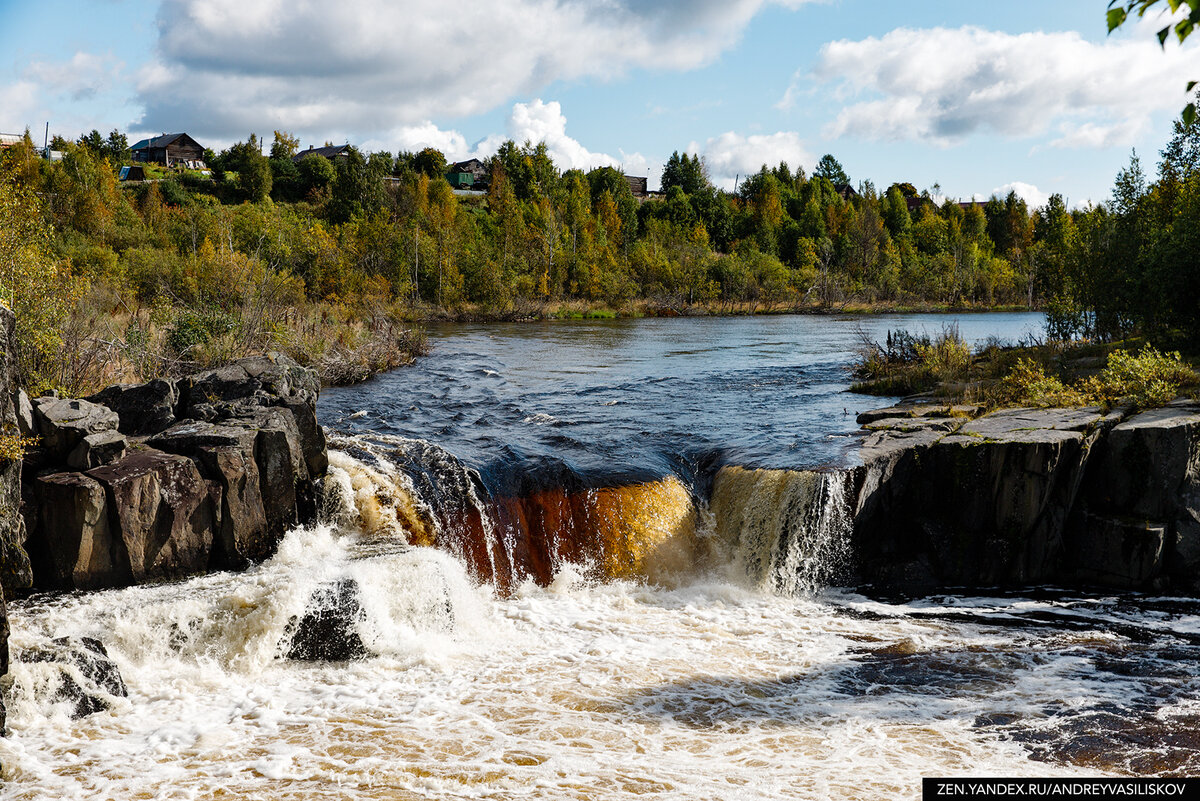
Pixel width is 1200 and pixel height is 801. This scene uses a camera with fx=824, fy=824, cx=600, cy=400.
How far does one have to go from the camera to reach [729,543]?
1081cm

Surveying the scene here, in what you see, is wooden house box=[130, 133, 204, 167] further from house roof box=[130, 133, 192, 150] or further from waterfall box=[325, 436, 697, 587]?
waterfall box=[325, 436, 697, 587]

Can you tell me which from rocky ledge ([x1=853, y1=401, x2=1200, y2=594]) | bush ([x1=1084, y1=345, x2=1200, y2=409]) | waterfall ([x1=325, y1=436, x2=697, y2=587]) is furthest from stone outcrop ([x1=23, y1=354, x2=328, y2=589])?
bush ([x1=1084, y1=345, x2=1200, y2=409])

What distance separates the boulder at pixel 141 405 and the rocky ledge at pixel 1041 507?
8944 millimetres

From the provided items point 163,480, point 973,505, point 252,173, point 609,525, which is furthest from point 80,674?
point 252,173

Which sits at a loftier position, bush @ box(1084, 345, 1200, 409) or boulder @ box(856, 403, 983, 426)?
bush @ box(1084, 345, 1200, 409)

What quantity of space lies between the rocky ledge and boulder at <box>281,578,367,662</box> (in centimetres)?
628

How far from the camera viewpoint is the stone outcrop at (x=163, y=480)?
8336 mm

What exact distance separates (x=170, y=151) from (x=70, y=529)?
3659 inches

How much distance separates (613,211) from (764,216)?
60.3ft

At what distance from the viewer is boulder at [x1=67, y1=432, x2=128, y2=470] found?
8719mm

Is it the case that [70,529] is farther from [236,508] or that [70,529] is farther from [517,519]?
[517,519]

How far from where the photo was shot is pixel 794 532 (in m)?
10.5

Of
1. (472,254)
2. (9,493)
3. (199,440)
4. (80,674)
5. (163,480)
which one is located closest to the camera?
(80,674)

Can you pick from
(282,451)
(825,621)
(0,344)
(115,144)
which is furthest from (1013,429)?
(115,144)
